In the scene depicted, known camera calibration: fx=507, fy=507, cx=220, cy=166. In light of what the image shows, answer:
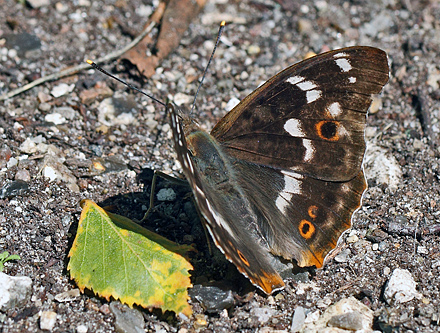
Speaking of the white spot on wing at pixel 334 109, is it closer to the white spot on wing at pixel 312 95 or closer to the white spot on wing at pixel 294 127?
the white spot on wing at pixel 312 95

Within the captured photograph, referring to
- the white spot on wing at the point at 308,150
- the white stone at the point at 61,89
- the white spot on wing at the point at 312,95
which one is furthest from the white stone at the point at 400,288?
the white stone at the point at 61,89

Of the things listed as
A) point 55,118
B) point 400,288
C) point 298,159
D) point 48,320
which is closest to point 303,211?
point 298,159

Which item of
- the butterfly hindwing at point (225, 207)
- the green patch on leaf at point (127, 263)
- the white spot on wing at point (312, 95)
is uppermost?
the white spot on wing at point (312, 95)

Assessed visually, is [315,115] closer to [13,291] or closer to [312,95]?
[312,95]

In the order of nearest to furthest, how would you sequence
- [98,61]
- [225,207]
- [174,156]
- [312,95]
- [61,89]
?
[225,207] → [312,95] → [174,156] → [61,89] → [98,61]

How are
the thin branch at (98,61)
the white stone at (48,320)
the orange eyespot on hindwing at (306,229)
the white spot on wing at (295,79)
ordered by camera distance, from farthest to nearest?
the thin branch at (98,61)
the white spot on wing at (295,79)
the orange eyespot on hindwing at (306,229)
the white stone at (48,320)

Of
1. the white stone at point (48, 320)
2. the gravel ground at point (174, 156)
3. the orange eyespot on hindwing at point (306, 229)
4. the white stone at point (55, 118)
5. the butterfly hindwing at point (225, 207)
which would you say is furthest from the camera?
the white stone at point (55, 118)

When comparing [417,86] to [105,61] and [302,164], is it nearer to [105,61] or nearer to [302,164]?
[302,164]
